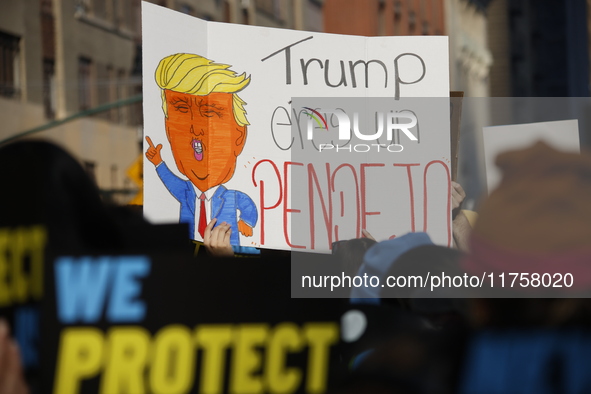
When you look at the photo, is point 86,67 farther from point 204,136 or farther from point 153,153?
point 153,153

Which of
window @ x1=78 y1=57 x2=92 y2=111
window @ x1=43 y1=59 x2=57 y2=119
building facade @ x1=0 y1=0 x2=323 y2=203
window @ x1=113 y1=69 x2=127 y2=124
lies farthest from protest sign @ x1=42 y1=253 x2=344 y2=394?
window @ x1=113 y1=69 x2=127 y2=124

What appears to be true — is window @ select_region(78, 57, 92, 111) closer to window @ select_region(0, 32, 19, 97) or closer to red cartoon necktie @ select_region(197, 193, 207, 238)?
window @ select_region(0, 32, 19, 97)

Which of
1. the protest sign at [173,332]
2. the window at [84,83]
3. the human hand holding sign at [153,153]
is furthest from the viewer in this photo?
the window at [84,83]

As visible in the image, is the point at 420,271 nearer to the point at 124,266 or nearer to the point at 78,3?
the point at 124,266

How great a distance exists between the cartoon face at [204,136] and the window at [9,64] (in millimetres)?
16663

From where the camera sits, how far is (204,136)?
3.53m

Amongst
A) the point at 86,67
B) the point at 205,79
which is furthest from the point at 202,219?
the point at 86,67

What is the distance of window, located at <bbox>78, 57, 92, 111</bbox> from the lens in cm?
2328

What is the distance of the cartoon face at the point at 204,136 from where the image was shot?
341 cm

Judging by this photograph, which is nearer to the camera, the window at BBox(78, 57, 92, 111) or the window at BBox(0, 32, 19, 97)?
the window at BBox(0, 32, 19, 97)

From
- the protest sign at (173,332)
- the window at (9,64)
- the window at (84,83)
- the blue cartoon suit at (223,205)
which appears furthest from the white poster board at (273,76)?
the window at (84,83)

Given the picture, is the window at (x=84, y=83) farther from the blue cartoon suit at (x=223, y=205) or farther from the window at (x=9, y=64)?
the blue cartoon suit at (x=223, y=205)

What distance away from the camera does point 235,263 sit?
1.75m

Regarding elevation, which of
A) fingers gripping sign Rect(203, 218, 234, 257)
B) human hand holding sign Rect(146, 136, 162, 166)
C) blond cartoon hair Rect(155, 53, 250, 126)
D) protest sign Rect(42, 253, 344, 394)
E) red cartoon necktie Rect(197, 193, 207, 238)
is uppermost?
blond cartoon hair Rect(155, 53, 250, 126)
